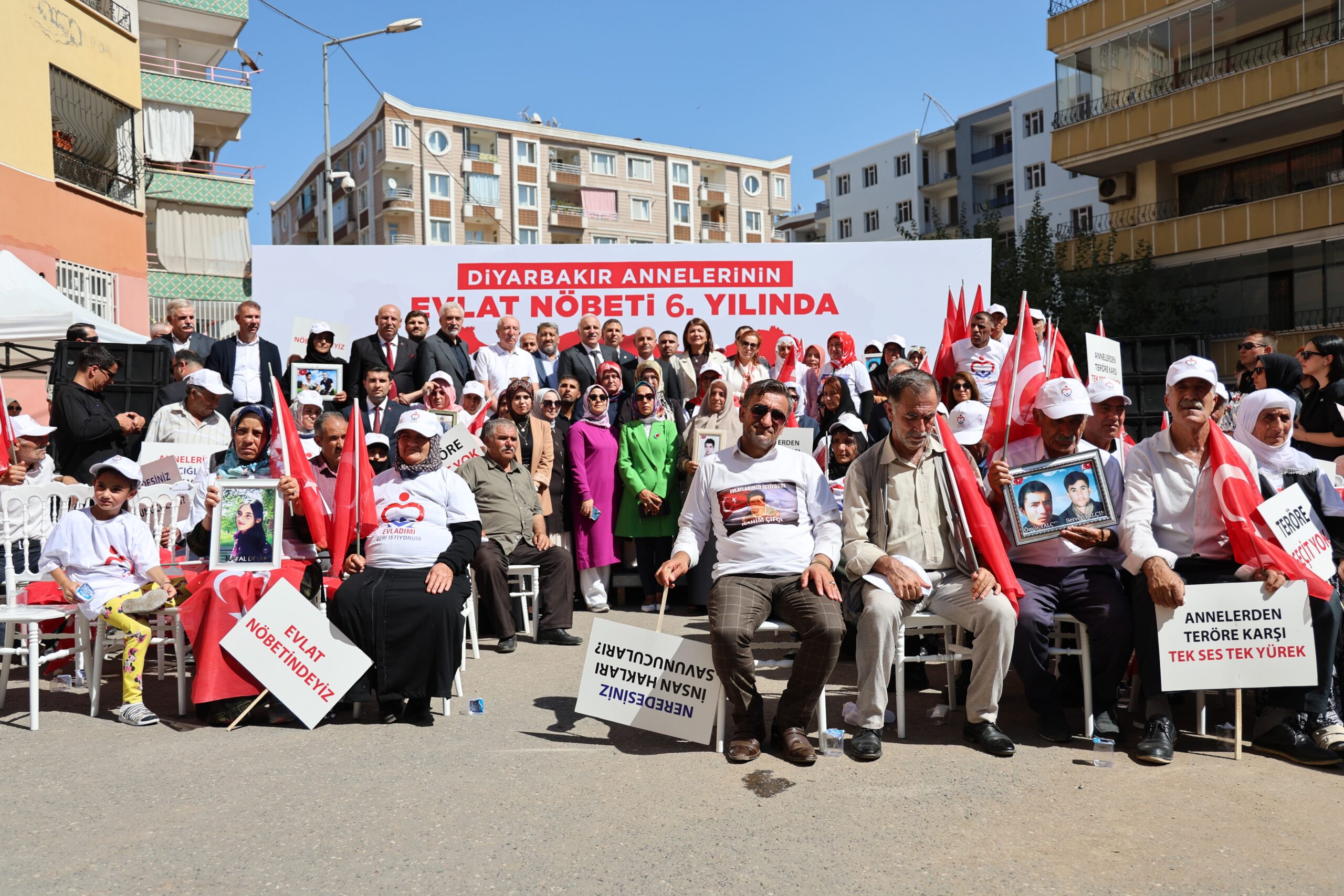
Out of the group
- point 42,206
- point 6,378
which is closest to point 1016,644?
point 6,378

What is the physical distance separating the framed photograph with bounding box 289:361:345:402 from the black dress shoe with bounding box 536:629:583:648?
10.1 ft

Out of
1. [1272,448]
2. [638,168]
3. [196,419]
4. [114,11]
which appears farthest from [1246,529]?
[638,168]

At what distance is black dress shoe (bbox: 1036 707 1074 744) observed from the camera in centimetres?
550

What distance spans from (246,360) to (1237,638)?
8.30m

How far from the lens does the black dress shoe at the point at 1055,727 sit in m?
5.50

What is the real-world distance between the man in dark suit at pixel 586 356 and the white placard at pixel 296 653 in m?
5.05

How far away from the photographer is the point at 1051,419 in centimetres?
587

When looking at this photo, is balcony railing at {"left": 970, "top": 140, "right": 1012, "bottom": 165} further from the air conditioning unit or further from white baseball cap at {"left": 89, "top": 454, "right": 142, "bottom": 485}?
white baseball cap at {"left": 89, "top": 454, "right": 142, "bottom": 485}

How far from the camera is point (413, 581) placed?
20.4ft

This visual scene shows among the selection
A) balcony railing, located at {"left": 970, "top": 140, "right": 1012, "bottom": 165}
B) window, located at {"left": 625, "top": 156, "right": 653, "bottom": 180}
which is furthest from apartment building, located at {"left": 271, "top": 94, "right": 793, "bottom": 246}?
balcony railing, located at {"left": 970, "top": 140, "right": 1012, "bottom": 165}

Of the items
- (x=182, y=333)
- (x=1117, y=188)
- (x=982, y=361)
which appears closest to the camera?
(x=982, y=361)

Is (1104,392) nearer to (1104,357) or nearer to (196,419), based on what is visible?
(1104,357)

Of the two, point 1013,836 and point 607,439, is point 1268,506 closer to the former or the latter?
point 1013,836

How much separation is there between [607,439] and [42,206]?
15813mm
